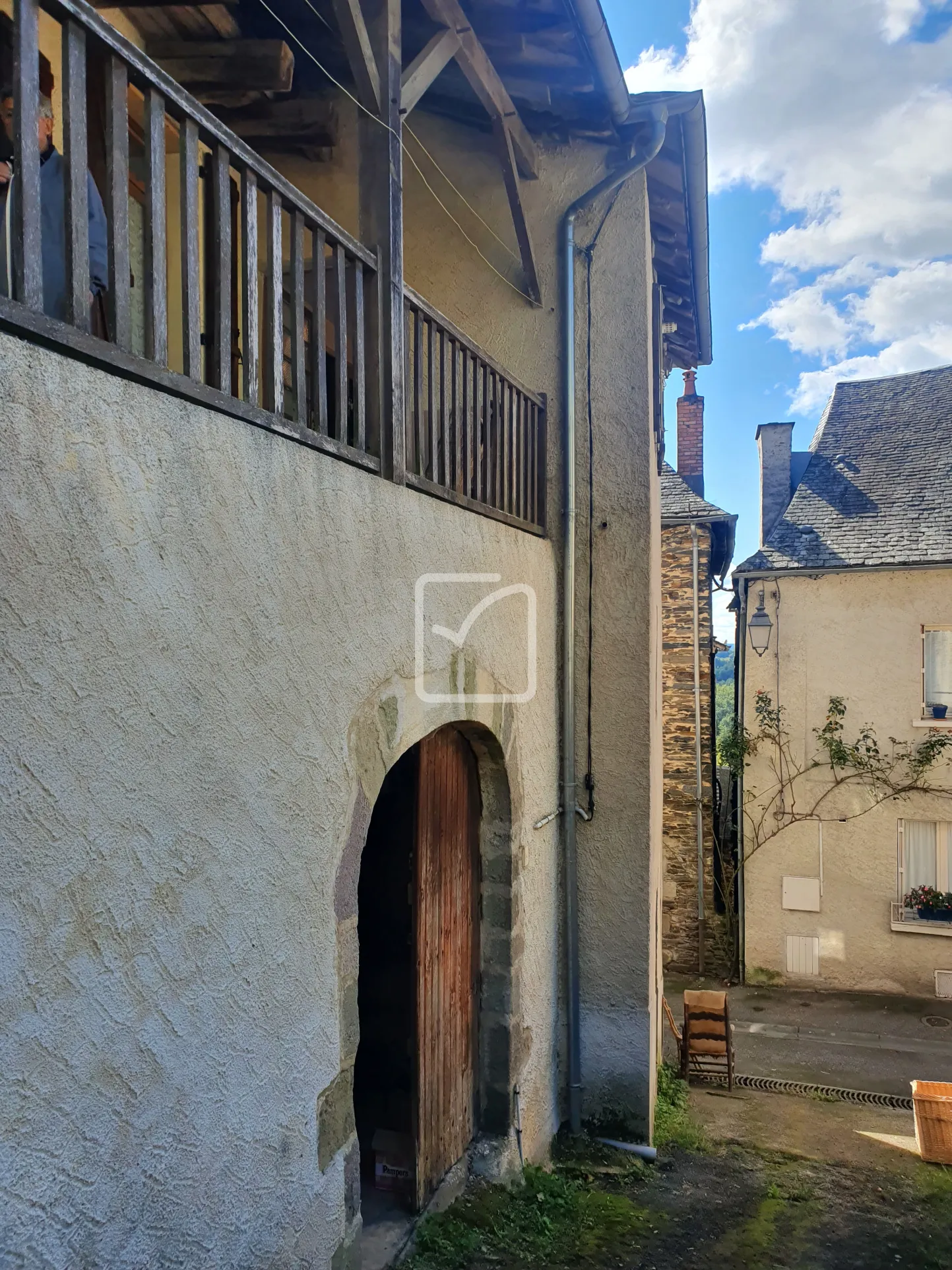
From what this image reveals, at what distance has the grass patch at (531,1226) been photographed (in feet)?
13.7

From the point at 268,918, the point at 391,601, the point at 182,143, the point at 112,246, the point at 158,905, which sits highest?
the point at 182,143

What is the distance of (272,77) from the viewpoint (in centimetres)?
449

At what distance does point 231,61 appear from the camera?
4535mm

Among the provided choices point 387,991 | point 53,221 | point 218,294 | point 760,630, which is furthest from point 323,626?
point 760,630

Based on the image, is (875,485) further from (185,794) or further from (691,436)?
(185,794)

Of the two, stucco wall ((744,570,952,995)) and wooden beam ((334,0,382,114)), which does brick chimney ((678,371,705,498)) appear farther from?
wooden beam ((334,0,382,114))

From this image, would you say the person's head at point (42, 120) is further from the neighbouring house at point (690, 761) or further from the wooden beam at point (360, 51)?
the neighbouring house at point (690, 761)

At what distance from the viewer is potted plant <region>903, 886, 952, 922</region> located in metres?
11.6

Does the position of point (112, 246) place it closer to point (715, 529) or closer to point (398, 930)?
point (398, 930)

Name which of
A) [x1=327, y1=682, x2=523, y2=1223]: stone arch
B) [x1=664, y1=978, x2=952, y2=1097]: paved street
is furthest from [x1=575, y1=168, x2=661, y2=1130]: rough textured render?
[x1=664, y1=978, x2=952, y2=1097]: paved street

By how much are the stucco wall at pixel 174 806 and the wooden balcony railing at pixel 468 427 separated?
76cm

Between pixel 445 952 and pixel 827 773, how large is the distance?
9.13 meters

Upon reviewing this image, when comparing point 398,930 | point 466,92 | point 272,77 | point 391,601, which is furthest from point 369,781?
point 466,92

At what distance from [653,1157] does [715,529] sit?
9.54 metres
